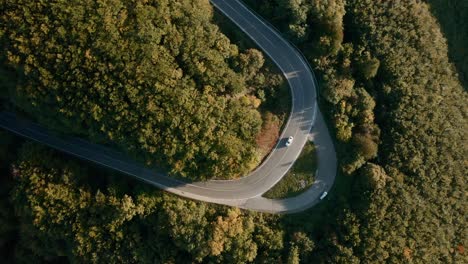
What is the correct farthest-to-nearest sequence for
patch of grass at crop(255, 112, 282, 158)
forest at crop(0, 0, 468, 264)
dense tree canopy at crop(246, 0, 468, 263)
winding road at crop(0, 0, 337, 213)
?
winding road at crop(0, 0, 337, 213) → patch of grass at crop(255, 112, 282, 158) → dense tree canopy at crop(246, 0, 468, 263) → forest at crop(0, 0, 468, 264)

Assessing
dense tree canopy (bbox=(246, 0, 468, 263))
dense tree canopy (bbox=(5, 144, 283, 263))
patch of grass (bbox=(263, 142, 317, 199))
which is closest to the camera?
dense tree canopy (bbox=(5, 144, 283, 263))

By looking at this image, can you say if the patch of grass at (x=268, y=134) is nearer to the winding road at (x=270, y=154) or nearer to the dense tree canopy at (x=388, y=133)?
the winding road at (x=270, y=154)

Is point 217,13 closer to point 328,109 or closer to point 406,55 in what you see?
point 328,109

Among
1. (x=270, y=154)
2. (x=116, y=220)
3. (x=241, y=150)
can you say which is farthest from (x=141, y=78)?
(x=270, y=154)

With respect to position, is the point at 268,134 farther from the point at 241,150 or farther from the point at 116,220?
the point at 116,220

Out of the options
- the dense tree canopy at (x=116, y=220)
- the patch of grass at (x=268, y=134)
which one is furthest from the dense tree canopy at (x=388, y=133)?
the dense tree canopy at (x=116, y=220)

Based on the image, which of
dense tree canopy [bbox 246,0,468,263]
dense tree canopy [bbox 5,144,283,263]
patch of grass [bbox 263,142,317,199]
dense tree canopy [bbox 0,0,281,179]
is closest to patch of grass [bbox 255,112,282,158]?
dense tree canopy [bbox 0,0,281,179]

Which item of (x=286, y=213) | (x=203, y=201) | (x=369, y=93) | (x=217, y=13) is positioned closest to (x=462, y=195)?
(x=369, y=93)

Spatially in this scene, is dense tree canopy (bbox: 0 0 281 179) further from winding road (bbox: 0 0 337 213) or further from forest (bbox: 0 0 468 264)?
winding road (bbox: 0 0 337 213)
